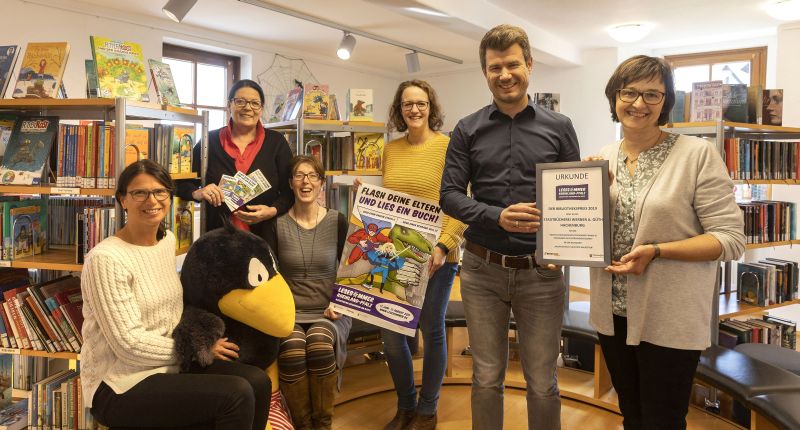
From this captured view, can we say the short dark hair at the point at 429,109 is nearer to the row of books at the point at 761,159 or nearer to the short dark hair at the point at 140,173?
the short dark hair at the point at 140,173

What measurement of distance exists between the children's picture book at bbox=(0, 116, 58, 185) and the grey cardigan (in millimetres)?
2471

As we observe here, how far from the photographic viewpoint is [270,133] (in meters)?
2.71

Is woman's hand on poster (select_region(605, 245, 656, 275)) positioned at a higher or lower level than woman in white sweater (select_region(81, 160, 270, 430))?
higher

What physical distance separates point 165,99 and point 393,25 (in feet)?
11.3

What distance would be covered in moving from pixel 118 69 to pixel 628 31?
184 inches

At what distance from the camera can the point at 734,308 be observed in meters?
3.99

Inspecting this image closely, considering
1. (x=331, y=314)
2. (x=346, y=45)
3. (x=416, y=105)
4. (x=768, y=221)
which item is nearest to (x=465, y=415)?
(x=331, y=314)

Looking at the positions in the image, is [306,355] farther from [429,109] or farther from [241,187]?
[429,109]

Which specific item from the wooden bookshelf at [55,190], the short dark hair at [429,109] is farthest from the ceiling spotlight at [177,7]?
the short dark hair at [429,109]

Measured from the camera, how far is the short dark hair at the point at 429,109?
2547 millimetres

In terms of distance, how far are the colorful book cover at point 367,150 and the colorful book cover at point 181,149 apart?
4.35 ft

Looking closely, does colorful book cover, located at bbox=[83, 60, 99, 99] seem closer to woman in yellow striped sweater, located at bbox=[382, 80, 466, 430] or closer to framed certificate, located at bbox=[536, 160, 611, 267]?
woman in yellow striped sweater, located at bbox=[382, 80, 466, 430]

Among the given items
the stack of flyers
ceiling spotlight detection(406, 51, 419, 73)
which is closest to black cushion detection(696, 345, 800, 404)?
the stack of flyers

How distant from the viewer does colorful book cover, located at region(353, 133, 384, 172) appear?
156 inches
